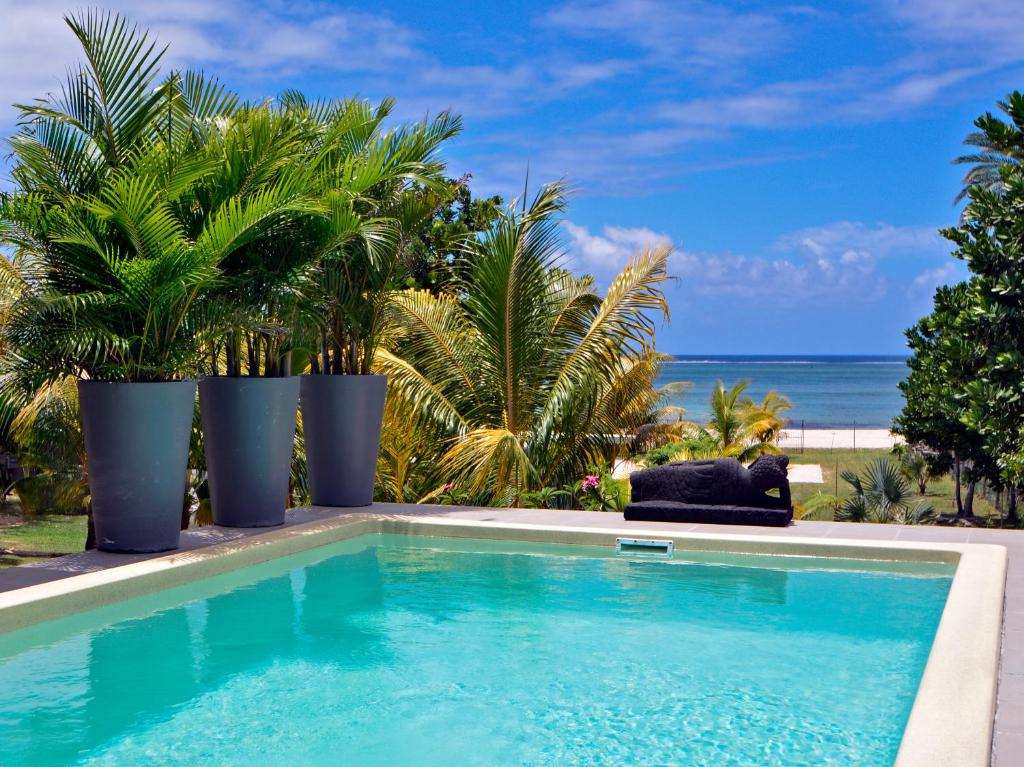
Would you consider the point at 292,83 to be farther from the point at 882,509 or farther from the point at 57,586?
the point at 882,509

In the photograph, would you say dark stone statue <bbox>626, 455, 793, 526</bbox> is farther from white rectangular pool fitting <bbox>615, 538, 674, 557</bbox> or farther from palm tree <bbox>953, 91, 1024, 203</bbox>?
palm tree <bbox>953, 91, 1024, 203</bbox>

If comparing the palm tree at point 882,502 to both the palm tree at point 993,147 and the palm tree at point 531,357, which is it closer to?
the palm tree at point 993,147

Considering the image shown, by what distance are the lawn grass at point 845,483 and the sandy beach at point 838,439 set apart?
6.26ft

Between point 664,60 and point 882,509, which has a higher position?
point 664,60

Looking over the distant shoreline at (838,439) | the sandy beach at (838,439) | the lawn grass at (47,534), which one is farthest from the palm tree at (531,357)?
the sandy beach at (838,439)

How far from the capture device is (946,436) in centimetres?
1856

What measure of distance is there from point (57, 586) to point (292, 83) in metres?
6.03

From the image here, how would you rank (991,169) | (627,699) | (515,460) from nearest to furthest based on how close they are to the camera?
(627,699), (515,460), (991,169)

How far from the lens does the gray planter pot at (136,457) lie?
7.46 metres

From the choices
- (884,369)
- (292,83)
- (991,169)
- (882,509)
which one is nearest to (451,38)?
(991,169)

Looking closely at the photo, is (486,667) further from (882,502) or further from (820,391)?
(820,391)

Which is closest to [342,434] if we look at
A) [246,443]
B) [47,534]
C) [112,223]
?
[246,443]

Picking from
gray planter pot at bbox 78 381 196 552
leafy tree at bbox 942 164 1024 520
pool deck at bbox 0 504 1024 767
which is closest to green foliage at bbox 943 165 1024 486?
leafy tree at bbox 942 164 1024 520

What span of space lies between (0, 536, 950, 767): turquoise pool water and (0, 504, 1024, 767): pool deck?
51 centimetres
